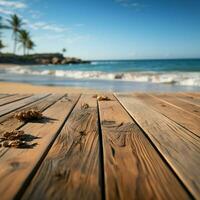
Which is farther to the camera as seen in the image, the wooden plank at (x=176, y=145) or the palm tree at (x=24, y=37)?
the palm tree at (x=24, y=37)

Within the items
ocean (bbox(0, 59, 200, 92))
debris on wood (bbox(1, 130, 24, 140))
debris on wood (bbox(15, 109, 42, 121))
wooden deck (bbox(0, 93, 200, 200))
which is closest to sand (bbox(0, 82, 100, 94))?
ocean (bbox(0, 59, 200, 92))

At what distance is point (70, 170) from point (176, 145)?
0.61 m

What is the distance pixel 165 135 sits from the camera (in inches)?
62.6

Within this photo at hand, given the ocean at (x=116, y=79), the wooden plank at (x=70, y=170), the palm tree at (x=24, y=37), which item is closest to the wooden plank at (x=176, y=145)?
the wooden plank at (x=70, y=170)

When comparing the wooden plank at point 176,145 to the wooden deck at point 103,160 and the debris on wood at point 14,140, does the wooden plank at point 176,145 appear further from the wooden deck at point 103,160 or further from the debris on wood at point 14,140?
the debris on wood at point 14,140

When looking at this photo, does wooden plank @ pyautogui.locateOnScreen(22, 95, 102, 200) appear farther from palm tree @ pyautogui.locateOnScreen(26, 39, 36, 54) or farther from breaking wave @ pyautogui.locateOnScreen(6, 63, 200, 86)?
palm tree @ pyautogui.locateOnScreen(26, 39, 36, 54)

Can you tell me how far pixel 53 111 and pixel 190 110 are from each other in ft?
4.05

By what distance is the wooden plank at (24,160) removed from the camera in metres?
0.90

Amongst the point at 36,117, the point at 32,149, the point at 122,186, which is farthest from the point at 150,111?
the point at 122,186

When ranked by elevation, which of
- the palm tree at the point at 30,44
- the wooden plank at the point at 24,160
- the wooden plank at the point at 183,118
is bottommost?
the wooden plank at the point at 24,160

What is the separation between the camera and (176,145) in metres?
1.40

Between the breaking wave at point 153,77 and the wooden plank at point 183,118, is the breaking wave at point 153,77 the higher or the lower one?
the lower one

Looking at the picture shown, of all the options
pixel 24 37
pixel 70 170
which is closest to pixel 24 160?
pixel 70 170

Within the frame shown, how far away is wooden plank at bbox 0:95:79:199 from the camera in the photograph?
0.90 m
